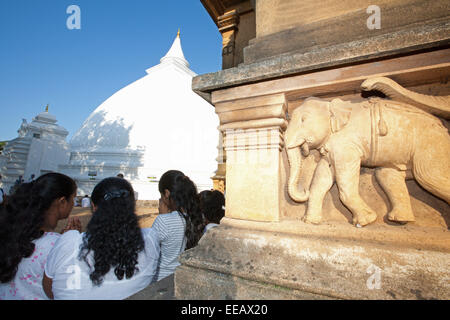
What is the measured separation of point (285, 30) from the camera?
5.36 feet

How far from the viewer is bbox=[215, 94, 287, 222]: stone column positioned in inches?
56.2

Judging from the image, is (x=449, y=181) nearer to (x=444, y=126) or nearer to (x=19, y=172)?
(x=444, y=126)

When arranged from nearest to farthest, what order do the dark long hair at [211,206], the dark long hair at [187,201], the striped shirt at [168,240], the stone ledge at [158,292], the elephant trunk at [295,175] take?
1. the stone ledge at [158,292]
2. the elephant trunk at [295,175]
3. the striped shirt at [168,240]
4. the dark long hair at [187,201]
5. the dark long hair at [211,206]

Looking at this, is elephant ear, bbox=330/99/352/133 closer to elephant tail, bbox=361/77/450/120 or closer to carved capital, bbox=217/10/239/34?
elephant tail, bbox=361/77/450/120

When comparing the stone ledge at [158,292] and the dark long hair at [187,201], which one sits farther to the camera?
the dark long hair at [187,201]

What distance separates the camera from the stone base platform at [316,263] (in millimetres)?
1040

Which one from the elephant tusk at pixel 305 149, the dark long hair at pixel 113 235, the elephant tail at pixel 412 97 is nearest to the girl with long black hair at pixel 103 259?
the dark long hair at pixel 113 235

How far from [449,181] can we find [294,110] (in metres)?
0.91

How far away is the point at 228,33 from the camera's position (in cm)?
412

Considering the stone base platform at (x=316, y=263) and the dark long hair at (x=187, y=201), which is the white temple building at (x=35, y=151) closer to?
the dark long hair at (x=187, y=201)

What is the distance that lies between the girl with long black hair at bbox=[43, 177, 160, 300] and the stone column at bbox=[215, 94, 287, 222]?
2.16 ft

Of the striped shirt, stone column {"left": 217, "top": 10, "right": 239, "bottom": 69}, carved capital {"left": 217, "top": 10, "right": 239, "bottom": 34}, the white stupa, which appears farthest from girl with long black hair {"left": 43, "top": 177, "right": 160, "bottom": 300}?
the white stupa

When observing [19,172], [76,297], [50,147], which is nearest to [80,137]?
[50,147]

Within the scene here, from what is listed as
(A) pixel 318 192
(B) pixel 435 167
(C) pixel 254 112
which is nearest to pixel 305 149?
(A) pixel 318 192
